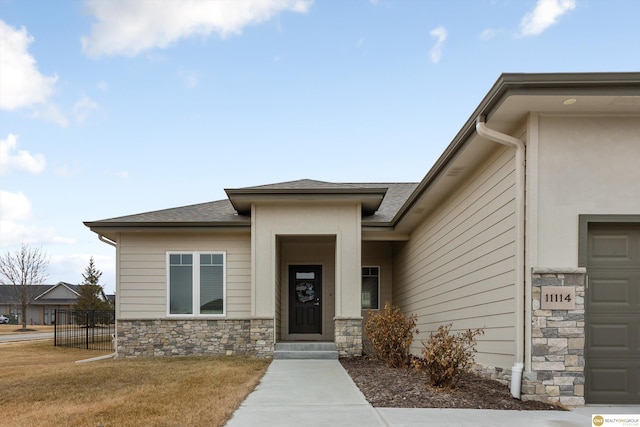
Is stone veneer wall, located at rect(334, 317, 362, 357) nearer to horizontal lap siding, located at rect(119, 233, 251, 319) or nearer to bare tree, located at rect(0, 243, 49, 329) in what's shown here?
horizontal lap siding, located at rect(119, 233, 251, 319)

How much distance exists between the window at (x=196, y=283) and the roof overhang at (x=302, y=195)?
182cm

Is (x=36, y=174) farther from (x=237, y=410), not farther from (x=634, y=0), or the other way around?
(x=634, y=0)

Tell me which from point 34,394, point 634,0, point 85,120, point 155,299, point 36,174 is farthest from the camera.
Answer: point 36,174

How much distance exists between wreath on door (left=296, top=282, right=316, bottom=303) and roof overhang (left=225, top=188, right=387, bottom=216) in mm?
4084

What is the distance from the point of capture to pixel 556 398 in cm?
621

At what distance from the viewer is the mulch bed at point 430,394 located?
20.2 feet

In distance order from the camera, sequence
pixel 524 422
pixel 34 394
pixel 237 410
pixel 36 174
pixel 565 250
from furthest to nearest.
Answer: pixel 36 174, pixel 34 394, pixel 565 250, pixel 237 410, pixel 524 422

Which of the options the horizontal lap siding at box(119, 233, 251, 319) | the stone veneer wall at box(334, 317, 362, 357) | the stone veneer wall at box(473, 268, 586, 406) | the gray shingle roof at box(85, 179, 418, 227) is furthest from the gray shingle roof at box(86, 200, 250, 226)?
the stone veneer wall at box(473, 268, 586, 406)

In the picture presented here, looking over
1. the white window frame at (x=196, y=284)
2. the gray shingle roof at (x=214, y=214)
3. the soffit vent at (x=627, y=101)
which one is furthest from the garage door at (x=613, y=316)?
the white window frame at (x=196, y=284)

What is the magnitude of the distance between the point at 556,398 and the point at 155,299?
959 centimetres

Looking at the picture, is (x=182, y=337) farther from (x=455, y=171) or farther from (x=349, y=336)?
(x=455, y=171)

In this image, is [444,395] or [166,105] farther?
[166,105]

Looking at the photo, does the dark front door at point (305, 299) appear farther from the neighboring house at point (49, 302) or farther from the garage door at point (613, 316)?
the neighboring house at point (49, 302)

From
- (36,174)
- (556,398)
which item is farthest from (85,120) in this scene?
(556,398)
